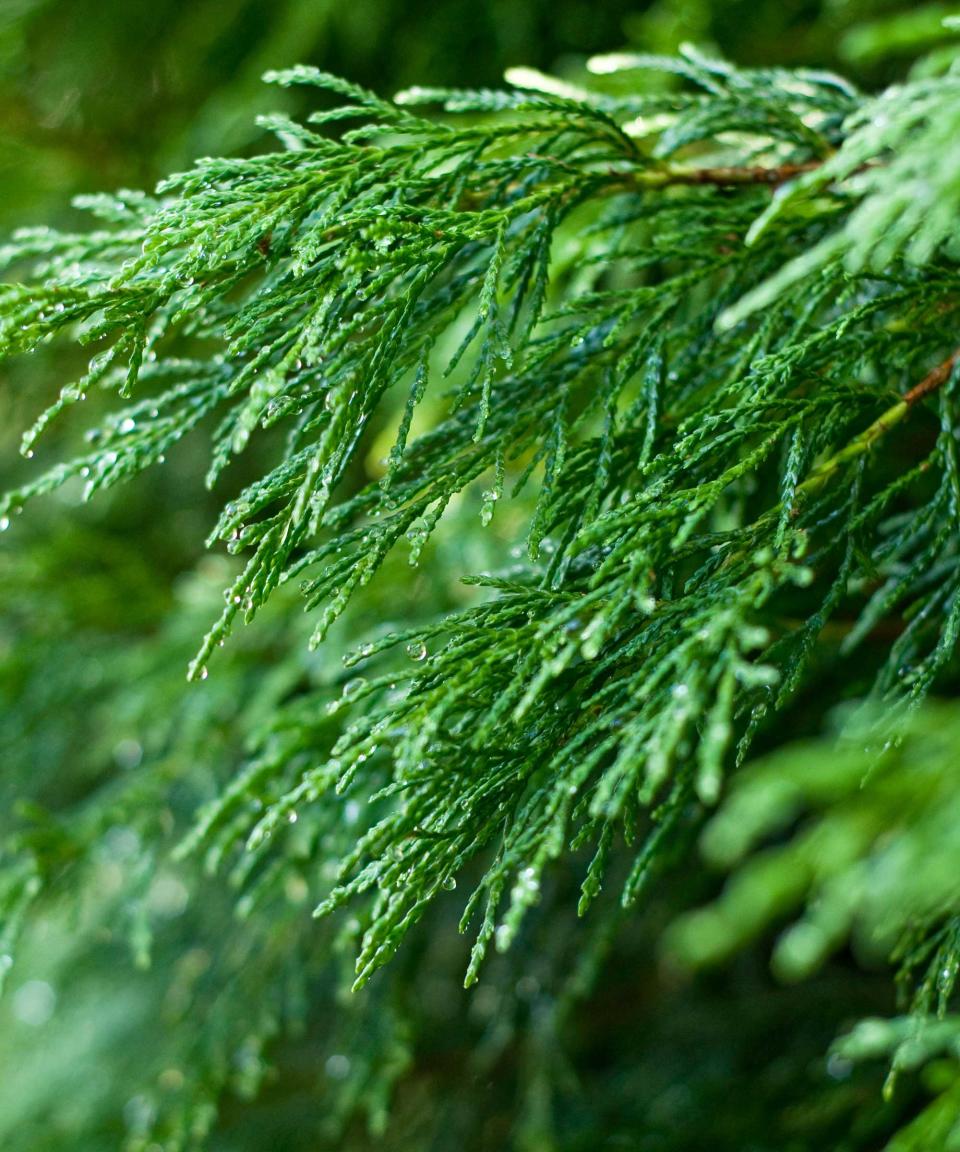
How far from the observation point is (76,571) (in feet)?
11.3

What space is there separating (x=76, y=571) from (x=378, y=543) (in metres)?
2.47

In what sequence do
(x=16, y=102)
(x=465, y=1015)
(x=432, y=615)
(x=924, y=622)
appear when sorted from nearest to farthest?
(x=924, y=622) < (x=432, y=615) < (x=465, y=1015) < (x=16, y=102)

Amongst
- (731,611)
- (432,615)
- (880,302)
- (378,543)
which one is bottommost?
(731,611)

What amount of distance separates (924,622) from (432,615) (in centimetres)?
113

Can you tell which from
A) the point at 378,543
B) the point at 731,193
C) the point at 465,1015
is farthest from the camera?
the point at 465,1015

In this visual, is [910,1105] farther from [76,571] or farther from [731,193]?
[76,571]

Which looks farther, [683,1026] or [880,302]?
[683,1026]

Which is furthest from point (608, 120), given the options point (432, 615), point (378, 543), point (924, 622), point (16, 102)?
point (16, 102)

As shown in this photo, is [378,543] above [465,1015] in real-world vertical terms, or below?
above

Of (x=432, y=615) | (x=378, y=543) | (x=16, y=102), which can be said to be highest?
(x=16, y=102)

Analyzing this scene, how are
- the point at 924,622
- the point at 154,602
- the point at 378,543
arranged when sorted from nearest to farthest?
the point at 378,543 → the point at 924,622 → the point at 154,602

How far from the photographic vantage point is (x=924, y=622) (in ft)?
4.67

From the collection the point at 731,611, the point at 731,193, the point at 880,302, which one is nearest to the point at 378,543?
the point at 731,611

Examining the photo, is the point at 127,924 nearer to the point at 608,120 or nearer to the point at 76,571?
the point at 76,571
